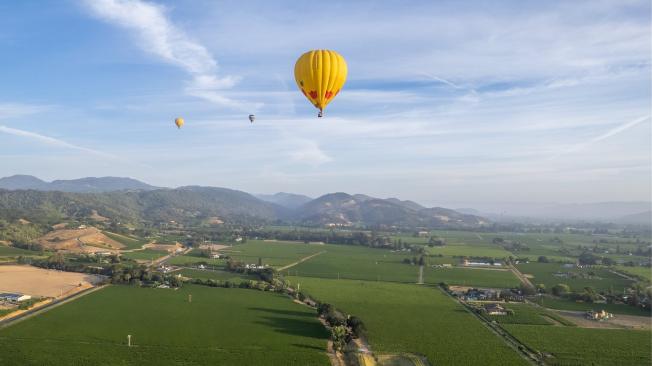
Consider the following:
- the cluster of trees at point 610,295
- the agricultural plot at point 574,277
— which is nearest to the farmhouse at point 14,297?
the cluster of trees at point 610,295

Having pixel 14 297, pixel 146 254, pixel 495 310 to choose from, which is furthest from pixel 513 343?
pixel 146 254

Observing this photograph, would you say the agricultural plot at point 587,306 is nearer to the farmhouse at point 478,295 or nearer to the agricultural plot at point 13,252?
the farmhouse at point 478,295

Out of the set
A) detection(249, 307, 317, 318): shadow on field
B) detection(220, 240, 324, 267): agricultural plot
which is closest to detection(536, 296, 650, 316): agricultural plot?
detection(249, 307, 317, 318): shadow on field

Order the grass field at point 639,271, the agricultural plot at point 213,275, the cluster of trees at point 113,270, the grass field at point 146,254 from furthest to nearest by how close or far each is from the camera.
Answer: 1. the grass field at point 146,254
2. the grass field at point 639,271
3. the agricultural plot at point 213,275
4. the cluster of trees at point 113,270

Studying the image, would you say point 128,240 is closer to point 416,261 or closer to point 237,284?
point 237,284

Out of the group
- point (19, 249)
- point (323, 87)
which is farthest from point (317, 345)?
point (19, 249)

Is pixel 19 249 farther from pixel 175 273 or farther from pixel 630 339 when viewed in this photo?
pixel 630 339
